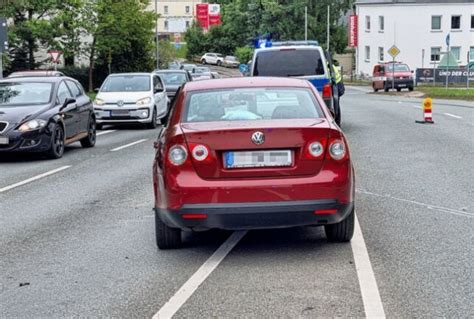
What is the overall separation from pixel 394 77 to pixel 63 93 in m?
40.7

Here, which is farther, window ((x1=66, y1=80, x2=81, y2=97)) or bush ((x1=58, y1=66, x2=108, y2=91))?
bush ((x1=58, y1=66, x2=108, y2=91))

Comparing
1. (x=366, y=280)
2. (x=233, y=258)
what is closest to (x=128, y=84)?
(x=233, y=258)

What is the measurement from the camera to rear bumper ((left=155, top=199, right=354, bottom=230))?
22.4 feet

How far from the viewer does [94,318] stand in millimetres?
5520

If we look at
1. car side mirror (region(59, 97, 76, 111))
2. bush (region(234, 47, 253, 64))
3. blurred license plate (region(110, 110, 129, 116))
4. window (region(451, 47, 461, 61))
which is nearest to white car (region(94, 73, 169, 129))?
blurred license plate (region(110, 110, 129, 116))

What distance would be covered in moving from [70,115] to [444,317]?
1221 cm

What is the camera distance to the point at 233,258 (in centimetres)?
720

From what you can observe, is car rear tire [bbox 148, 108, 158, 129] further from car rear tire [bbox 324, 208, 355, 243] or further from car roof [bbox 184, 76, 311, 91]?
car rear tire [bbox 324, 208, 355, 243]

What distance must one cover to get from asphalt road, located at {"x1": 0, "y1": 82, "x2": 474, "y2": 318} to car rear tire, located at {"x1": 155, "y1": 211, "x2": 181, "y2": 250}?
9 centimetres

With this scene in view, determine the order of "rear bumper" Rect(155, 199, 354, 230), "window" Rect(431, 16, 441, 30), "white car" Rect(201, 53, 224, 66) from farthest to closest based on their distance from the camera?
1. "white car" Rect(201, 53, 224, 66)
2. "window" Rect(431, 16, 441, 30)
3. "rear bumper" Rect(155, 199, 354, 230)

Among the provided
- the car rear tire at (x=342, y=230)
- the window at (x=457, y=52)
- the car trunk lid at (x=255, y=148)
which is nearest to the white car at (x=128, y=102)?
the car rear tire at (x=342, y=230)

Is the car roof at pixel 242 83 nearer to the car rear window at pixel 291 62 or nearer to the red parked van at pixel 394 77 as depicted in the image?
the car rear window at pixel 291 62

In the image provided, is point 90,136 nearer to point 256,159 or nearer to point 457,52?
point 256,159

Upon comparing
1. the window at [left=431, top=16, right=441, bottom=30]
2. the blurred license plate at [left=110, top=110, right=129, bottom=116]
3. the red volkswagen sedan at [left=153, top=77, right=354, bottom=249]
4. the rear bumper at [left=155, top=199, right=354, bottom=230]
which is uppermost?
the window at [left=431, top=16, right=441, bottom=30]
